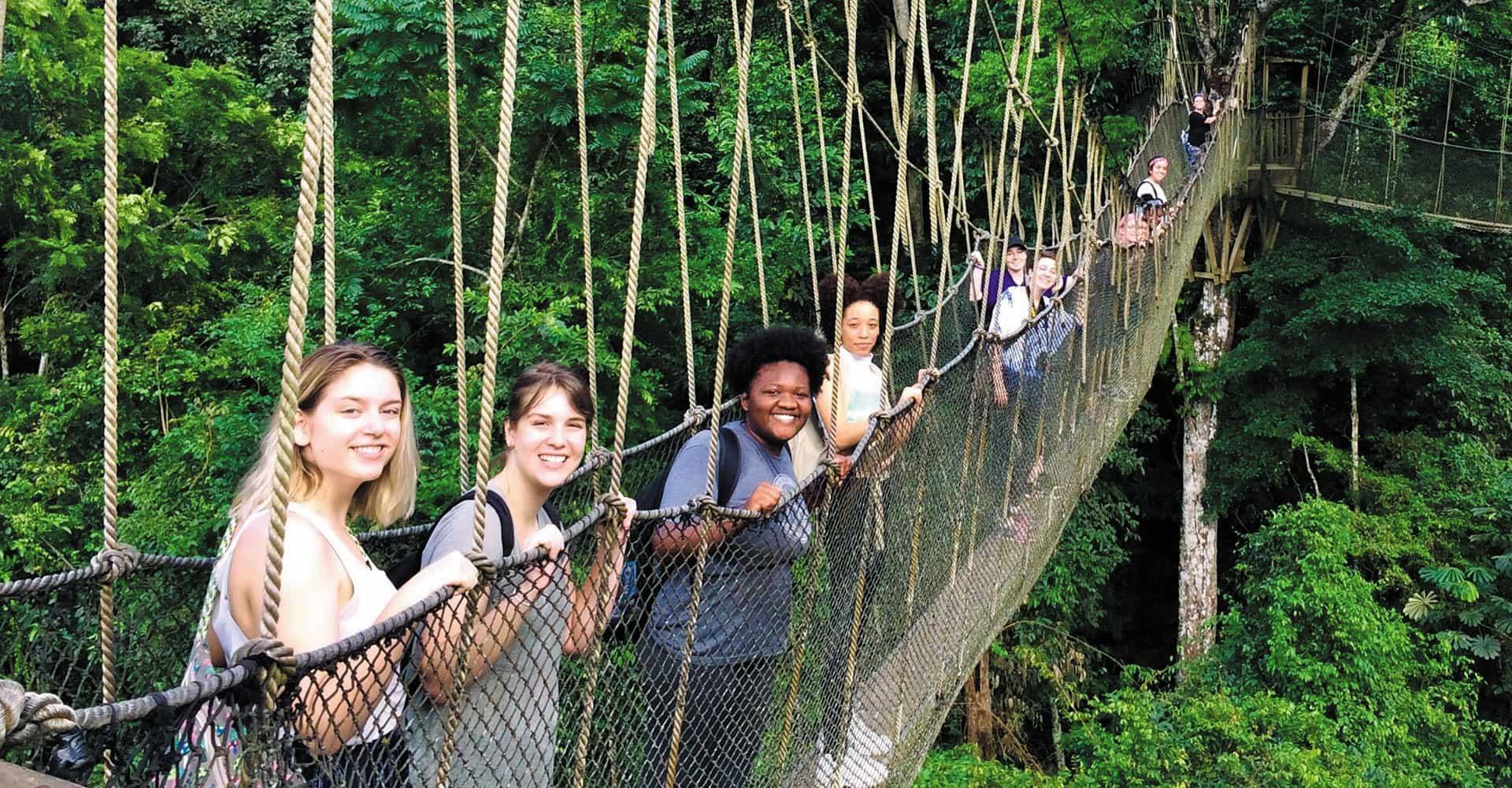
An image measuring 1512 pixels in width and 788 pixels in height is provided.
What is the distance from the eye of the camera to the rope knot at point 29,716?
25.1 inches

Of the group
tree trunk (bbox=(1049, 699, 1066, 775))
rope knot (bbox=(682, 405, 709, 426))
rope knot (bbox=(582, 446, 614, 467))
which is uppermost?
rope knot (bbox=(682, 405, 709, 426))

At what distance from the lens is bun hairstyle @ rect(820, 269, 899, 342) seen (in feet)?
7.47

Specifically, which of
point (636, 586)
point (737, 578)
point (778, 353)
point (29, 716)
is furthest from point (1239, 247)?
point (29, 716)

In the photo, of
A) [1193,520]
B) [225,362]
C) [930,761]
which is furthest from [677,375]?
[1193,520]

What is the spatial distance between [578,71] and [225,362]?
11.6 feet

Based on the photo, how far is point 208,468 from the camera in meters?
4.52

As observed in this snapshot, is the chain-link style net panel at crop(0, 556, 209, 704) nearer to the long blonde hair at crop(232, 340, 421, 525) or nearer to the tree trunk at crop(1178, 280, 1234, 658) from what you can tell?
the long blonde hair at crop(232, 340, 421, 525)

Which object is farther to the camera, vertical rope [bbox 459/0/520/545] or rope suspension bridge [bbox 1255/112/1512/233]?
rope suspension bridge [bbox 1255/112/1512/233]

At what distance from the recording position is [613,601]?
128 cm

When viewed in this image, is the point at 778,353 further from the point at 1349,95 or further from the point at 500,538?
the point at 1349,95

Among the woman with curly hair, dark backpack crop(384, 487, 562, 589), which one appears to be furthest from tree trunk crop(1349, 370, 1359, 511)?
dark backpack crop(384, 487, 562, 589)

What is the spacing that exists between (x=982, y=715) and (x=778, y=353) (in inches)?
222

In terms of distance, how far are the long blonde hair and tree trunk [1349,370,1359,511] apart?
7.75 m

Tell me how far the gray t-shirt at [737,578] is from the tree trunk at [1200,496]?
6986 mm
